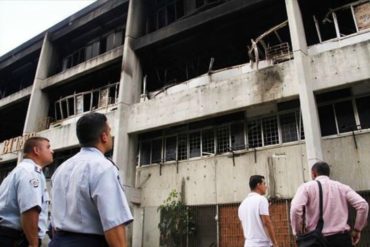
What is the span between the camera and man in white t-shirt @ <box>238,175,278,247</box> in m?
4.42

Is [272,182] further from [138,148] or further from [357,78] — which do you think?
[138,148]

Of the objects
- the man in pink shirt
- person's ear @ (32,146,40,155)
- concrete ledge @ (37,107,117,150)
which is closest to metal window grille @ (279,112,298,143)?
the man in pink shirt

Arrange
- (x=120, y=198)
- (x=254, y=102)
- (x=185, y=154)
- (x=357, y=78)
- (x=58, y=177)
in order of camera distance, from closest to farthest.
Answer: (x=120, y=198) < (x=58, y=177) < (x=357, y=78) < (x=254, y=102) < (x=185, y=154)

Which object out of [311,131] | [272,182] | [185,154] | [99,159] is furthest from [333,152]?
[99,159]

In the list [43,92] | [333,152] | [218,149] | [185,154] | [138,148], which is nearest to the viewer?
[333,152]

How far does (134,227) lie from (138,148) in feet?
10.5

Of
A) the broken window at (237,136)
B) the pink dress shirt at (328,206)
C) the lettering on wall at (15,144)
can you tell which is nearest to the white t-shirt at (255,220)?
the pink dress shirt at (328,206)

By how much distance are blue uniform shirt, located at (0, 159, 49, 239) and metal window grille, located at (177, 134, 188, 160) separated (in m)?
9.75

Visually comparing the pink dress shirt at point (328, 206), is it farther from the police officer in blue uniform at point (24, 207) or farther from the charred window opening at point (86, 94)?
the charred window opening at point (86, 94)

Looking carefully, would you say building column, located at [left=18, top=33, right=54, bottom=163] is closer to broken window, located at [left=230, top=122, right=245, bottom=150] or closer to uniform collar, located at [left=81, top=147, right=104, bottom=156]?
broken window, located at [left=230, top=122, right=245, bottom=150]

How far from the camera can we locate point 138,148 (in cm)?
1445

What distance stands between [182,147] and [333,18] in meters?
6.84

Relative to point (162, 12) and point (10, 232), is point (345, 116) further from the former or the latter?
point (162, 12)

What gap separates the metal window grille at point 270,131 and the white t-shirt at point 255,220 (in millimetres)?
6705
